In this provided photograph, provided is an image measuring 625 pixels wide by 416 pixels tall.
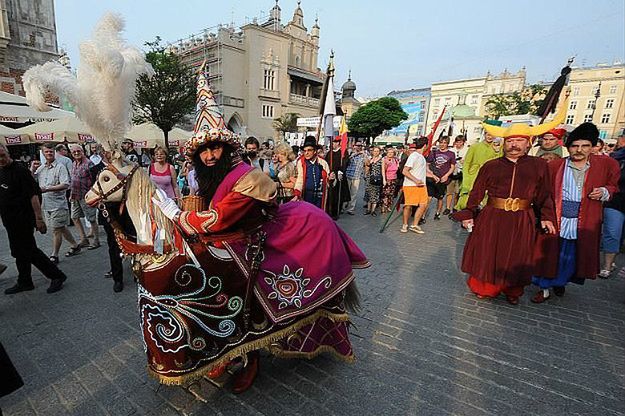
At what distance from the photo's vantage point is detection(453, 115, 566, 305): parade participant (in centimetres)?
350

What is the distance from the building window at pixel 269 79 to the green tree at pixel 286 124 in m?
4.41

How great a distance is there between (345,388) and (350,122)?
53172mm

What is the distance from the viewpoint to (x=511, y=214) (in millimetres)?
3627

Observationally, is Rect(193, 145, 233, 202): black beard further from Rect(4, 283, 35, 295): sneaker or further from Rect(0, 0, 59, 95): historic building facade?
Rect(0, 0, 59, 95): historic building facade

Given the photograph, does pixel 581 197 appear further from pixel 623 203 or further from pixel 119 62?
pixel 119 62

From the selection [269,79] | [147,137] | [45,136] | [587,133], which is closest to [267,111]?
[269,79]

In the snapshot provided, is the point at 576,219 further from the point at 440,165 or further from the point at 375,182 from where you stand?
the point at 375,182

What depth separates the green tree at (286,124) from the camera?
1497 inches

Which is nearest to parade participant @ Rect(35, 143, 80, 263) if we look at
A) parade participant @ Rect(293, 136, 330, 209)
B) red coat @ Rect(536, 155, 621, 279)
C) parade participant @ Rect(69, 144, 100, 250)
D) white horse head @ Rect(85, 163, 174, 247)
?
parade participant @ Rect(69, 144, 100, 250)

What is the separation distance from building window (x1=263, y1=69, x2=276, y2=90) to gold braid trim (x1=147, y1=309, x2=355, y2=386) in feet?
136

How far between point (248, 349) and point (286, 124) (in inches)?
1477

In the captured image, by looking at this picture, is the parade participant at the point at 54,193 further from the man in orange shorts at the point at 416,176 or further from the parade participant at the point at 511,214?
the man in orange shorts at the point at 416,176

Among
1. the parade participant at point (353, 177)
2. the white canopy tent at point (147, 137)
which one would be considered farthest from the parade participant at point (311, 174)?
the white canopy tent at point (147, 137)

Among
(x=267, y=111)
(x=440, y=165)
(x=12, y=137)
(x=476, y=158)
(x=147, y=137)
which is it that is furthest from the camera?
(x=267, y=111)
